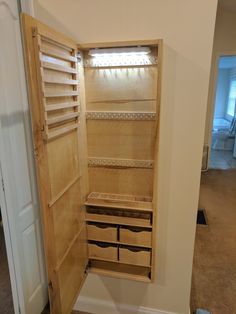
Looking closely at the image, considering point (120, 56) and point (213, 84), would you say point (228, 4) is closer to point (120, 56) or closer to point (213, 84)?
point (213, 84)

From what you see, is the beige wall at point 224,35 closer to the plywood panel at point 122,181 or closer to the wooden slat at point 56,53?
the plywood panel at point 122,181

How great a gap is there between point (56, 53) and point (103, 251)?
1387 mm

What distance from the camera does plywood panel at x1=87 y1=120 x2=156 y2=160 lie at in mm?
1712

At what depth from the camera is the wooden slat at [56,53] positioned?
1.09 m

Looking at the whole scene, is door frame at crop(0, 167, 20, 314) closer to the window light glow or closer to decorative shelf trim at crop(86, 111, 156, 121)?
decorative shelf trim at crop(86, 111, 156, 121)

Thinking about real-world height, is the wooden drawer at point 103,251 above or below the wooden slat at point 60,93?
below

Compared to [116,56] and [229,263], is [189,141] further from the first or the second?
[229,263]

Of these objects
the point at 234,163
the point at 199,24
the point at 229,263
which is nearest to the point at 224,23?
the point at 234,163

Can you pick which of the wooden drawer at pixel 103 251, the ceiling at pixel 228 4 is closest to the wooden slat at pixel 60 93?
the wooden drawer at pixel 103 251

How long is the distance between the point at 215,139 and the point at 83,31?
247 inches

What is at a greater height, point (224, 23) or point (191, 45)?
point (224, 23)

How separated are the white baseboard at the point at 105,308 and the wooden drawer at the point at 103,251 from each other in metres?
0.51

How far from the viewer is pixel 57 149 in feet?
4.25

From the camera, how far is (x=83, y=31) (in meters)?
1.55
